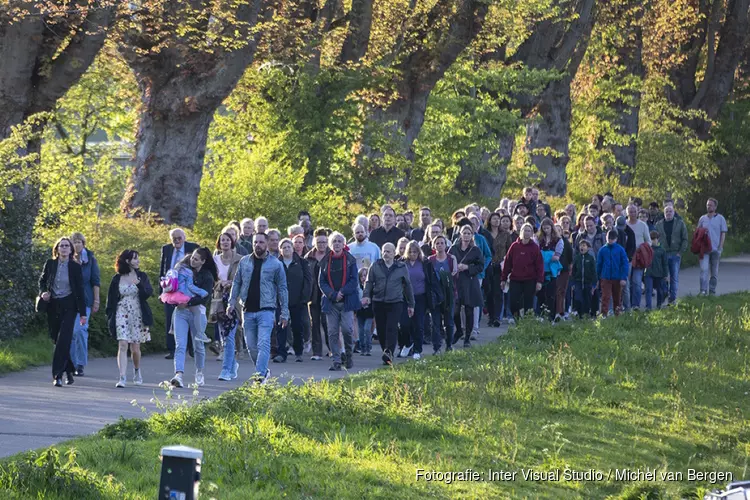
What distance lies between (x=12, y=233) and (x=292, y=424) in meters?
7.95

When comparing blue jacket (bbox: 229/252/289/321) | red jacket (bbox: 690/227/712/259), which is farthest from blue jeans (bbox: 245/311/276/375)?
red jacket (bbox: 690/227/712/259)

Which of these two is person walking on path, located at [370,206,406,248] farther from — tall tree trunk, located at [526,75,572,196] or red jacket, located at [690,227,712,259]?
tall tree trunk, located at [526,75,572,196]

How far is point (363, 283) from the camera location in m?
22.0

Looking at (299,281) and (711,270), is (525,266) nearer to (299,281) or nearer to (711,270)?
(299,281)

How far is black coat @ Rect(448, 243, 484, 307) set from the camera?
71.3 feet

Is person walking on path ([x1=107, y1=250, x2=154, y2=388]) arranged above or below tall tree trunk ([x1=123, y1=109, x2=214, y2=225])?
below

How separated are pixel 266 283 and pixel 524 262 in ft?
23.8

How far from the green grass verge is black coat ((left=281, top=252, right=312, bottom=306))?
103 inches

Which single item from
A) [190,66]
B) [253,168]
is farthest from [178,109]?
[253,168]

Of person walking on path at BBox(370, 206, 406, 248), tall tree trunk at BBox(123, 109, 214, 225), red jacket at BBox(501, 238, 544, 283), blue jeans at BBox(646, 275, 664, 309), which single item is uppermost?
tall tree trunk at BBox(123, 109, 214, 225)

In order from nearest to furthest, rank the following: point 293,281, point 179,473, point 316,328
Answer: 1. point 179,473
2. point 293,281
3. point 316,328

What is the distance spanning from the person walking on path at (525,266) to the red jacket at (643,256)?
3212 mm

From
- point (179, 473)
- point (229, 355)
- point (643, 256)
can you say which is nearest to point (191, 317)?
point (229, 355)

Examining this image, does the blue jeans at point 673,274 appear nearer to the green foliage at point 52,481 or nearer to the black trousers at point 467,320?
the black trousers at point 467,320
